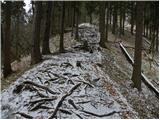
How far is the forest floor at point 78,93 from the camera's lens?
13391mm

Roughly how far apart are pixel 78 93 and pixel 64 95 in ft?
2.66

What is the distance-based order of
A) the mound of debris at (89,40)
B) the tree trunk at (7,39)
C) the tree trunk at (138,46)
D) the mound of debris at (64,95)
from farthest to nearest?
the mound of debris at (89,40)
the tree trunk at (7,39)
the tree trunk at (138,46)
the mound of debris at (64,95)

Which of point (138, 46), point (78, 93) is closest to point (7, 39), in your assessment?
point (78, 93)

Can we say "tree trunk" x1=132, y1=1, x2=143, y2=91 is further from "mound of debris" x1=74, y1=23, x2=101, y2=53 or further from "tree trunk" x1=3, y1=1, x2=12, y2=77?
"tree trunk" x1=3, y1=1, x2=12, y2=77

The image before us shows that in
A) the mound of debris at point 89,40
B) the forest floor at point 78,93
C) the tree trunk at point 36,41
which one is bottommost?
the forest floor at point 78,93

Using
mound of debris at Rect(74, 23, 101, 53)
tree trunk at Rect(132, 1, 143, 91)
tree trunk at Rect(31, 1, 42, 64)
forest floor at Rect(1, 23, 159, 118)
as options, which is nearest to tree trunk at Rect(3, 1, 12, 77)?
tree trunk at Rect(31, 1, 42, 64)

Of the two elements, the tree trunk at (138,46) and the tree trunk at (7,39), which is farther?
the tree trunk at (7,39)

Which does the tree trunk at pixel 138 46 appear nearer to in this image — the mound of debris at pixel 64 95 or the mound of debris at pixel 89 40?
the mound of debris at pixel 64 95

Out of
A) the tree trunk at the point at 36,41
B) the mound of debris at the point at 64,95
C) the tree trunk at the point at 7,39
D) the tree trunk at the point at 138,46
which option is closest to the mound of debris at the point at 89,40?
the tree trunk at the point at 36,41

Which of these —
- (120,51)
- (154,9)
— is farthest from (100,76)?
(154,9)

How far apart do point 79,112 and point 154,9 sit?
78.4 ft

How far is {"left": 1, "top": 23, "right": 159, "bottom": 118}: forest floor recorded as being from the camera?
1339cm

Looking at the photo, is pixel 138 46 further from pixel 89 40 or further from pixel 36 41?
pixel 89 40

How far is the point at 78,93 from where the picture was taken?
14.9 meters
